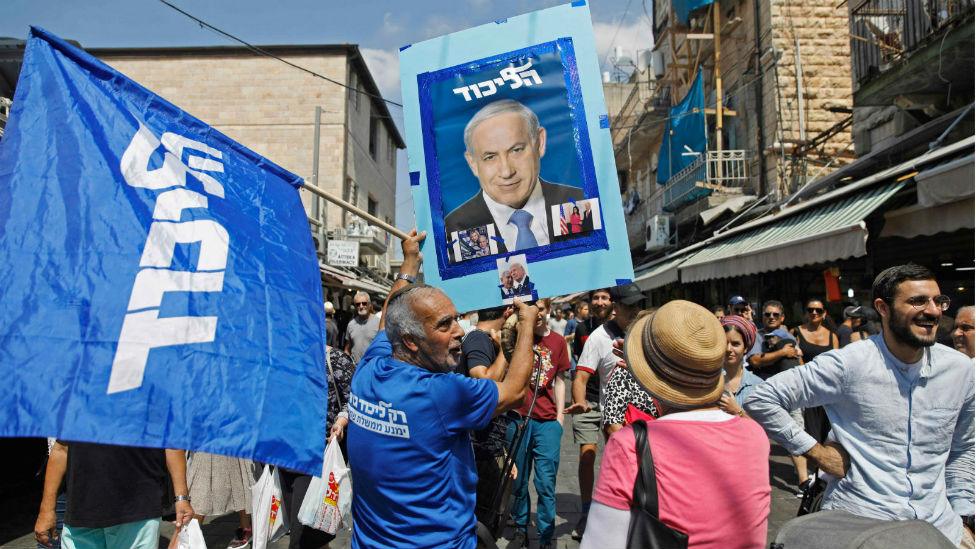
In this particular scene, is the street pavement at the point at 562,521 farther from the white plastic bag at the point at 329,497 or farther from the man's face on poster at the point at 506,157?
the man's face on poster at the point at 506,157

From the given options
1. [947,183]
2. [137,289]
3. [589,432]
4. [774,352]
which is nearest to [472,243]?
[137,289]

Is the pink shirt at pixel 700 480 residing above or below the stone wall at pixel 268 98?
below

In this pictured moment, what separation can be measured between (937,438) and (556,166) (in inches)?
75.2

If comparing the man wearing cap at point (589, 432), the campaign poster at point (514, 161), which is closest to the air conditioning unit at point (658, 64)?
the man wearing cap at point (589, 432)

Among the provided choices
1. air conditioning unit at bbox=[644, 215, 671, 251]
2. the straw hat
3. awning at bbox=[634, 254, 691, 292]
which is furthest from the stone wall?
the straw hat

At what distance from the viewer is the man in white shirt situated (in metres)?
3.26

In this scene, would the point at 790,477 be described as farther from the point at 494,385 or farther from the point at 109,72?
the point at 109,72

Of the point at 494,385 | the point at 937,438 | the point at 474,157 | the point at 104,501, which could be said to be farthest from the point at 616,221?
the point at 104,501

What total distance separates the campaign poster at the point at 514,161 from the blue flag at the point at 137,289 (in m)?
0.99

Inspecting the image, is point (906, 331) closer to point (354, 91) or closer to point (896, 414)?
point (896, 414)

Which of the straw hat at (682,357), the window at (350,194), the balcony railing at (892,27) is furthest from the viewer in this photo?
the window at (350,194)

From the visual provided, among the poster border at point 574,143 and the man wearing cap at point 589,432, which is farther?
the man wearing cap at point 589,432

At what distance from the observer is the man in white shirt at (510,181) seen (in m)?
3.26

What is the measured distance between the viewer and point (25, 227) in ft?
6.77
